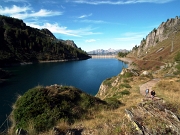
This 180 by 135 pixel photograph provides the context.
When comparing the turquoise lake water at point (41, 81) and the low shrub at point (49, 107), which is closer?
the low shrub at point (49, 107)

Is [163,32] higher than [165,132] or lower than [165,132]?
higher

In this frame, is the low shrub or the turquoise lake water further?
the turquoise lake water

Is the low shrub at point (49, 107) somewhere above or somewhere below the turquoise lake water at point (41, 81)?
above

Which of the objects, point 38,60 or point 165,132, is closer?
point 165,132

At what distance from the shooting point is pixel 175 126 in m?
9.10

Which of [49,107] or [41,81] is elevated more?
[49,107]

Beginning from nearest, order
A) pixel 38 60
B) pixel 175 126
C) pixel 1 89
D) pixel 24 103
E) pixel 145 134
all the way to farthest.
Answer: pixel 145 134 < pixel 175 126 < pixel 24 103 < pixel 1 89 < pixel 38 60

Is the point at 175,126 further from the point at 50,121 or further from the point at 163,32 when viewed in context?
the point at 163,32

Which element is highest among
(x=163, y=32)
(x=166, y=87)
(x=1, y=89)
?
(x=163, y=32)

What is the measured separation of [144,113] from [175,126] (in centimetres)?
277

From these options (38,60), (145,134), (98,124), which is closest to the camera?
(145,134)

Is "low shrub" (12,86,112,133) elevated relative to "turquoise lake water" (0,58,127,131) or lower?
elevated

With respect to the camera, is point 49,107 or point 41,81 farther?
point 41,81

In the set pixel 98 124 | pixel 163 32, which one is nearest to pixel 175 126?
pixel 98 124
